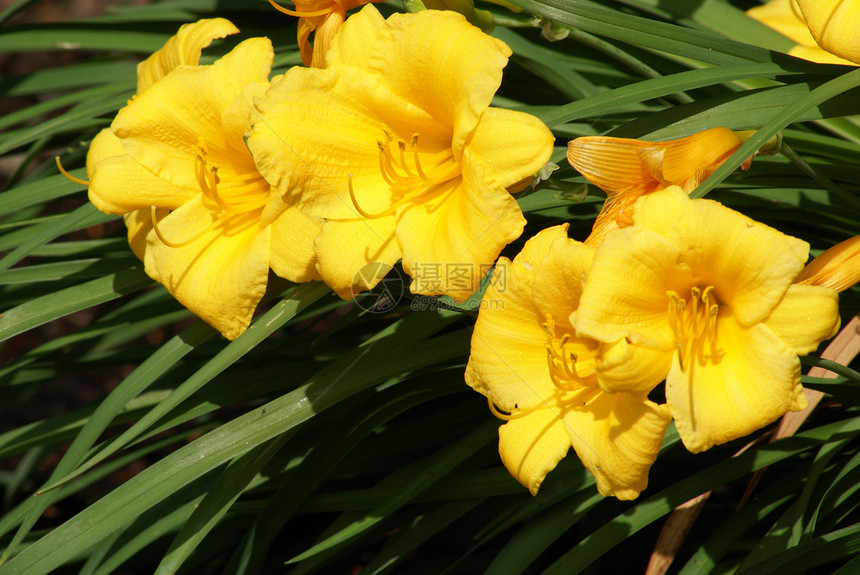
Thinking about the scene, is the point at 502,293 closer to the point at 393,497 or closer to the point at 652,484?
the point at 393,497

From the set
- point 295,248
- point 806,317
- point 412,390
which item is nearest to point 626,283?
point 806,317

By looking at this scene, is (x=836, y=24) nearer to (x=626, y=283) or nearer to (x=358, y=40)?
(x=626, y=283)

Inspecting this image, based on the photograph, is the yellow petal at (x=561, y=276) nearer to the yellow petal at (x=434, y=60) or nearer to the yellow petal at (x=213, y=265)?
the yellow petal at (x=434, y=60)

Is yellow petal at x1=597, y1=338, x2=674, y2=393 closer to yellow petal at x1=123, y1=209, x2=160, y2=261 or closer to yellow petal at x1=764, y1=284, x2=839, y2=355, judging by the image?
yellow petal at x1=764, y1=284, x2=839, y2=355

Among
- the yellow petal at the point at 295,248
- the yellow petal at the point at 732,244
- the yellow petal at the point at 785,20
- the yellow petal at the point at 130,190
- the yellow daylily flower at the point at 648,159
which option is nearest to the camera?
the yellow petal at the point at 732,244

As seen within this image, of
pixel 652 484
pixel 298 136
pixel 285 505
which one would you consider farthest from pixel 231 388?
pixel 652 484

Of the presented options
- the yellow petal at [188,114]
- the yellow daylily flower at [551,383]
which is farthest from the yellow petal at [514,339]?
the yellow petal at [188,114]
